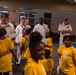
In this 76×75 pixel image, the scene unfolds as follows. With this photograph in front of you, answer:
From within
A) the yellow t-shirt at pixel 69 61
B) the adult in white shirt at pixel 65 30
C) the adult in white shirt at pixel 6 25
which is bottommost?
the yellow t-shirt at pixel 69 61

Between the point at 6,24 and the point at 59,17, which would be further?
the point at 59,17

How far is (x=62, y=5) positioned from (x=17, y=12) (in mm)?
3195

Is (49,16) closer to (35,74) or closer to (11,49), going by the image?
(11,49)

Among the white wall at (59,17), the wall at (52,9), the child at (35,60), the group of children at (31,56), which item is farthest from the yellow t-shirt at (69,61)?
the white wall at (59,17)

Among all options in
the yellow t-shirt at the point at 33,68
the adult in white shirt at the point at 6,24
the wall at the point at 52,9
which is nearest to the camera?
the yellow t-shirt at the point at 33,68

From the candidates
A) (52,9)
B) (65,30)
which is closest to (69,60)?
(65,30)

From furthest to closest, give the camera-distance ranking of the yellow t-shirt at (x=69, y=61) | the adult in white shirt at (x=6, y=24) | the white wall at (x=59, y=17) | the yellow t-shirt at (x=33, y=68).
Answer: the white wall at (x=59, y=17), the adult in white shirt at (x=6, y=24), the yellow t-shirt at (x=69, y=61), the yellow t-shirt at (x=33, y=68)

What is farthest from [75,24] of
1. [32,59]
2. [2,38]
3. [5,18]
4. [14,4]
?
[32,59]

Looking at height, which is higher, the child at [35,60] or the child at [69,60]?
the child at [35,60]

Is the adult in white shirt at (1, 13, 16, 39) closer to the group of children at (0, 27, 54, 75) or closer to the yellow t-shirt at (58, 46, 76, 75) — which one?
the group of children at (0, 27, 54, 75)

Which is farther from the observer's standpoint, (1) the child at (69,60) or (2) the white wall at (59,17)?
(2) the white wall at (59,17)

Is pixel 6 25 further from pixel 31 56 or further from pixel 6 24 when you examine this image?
pixel 31 56

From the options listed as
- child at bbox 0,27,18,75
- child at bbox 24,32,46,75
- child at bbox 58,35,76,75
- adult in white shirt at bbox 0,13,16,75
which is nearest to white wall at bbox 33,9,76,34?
adult in white shirt at bbox 0,13,16,75

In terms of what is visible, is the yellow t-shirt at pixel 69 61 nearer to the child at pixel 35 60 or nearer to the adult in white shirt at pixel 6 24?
the child at pixel 35 60
